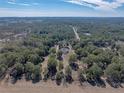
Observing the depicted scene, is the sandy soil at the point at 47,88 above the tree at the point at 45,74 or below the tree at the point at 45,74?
below

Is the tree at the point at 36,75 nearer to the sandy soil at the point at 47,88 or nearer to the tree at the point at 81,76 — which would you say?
the sandy soil at the point at 47,88

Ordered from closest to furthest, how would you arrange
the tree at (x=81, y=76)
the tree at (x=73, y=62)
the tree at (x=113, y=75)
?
the tree at (x=113, y=75)
the tree at (x=81, y=76)
the tree at (x=73, y=62)

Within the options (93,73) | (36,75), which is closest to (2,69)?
(36,75)

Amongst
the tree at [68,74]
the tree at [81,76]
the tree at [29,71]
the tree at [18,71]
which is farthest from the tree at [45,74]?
the tree at [81,76]

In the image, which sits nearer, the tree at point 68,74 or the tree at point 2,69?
the tree at point 68,74

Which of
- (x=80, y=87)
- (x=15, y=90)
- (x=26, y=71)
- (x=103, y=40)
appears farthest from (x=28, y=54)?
(x=103, y=40)

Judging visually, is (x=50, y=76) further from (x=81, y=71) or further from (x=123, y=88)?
(x=123, y=88)

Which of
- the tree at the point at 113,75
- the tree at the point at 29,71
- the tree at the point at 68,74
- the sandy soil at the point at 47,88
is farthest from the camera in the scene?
the tree at the point at 29,71

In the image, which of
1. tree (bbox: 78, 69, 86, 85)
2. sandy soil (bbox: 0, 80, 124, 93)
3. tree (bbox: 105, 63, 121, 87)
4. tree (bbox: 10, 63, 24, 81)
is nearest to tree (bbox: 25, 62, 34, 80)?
tree (bbox: 10, 63, 24, 81)
